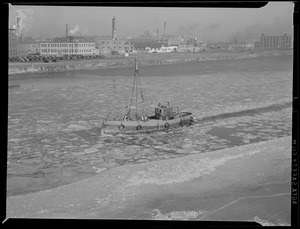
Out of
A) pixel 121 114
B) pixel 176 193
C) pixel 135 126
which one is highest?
pixel 121 114

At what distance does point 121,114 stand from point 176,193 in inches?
134

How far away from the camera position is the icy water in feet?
14.0

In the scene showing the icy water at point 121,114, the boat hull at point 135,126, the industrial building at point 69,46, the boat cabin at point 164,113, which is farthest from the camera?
the industrial building at point 69,46

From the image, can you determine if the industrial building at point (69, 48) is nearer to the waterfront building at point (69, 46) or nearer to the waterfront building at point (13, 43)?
the waterfront building at point (69, 46)

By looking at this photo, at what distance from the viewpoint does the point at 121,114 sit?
255 inches

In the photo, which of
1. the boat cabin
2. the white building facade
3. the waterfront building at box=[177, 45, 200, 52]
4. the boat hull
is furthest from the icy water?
the waterfront building at box=[177, 45, 200, 52]

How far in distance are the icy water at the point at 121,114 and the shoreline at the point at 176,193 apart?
33 centimetres

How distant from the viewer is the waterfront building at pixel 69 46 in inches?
248

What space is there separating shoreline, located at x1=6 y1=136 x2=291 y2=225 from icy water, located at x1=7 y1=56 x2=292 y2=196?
0.33 meters

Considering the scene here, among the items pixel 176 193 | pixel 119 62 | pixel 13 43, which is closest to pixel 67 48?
pixel 119 62

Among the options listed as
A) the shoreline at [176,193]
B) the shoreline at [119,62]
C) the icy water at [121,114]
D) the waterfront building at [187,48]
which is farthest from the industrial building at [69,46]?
the shoreline at [176,193]

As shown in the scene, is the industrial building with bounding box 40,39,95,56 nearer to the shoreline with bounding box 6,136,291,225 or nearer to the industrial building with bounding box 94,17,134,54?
the industrial building with bounding box 94,17,134,54

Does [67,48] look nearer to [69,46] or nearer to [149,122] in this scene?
[69,46]

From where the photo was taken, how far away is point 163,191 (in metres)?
3.27
